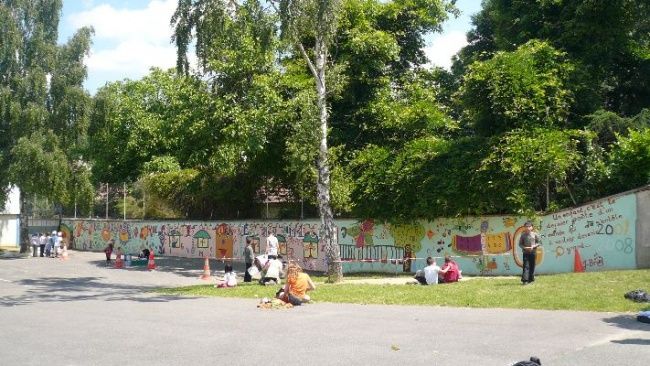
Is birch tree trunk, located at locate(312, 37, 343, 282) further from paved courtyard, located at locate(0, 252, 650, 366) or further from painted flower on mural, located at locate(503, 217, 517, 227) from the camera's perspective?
painted flower on mural, located at locate(503, 217, 517, 227)

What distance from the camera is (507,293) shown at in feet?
49.8

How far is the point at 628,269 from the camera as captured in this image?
59.4 ft

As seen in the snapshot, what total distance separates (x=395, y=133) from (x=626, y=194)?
36.1 feet

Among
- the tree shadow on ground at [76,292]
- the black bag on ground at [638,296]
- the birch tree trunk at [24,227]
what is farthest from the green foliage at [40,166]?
the black bag on ground at [638,296]

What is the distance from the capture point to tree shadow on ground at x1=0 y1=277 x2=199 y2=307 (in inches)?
707

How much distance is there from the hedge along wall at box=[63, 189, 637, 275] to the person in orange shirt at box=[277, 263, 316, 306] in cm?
848

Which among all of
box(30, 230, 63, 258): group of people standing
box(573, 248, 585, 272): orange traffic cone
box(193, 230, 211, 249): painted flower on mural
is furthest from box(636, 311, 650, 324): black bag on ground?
box(30, 230, 63, 258): group of people standing

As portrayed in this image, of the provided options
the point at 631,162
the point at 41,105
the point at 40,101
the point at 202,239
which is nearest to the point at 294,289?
the point at 631,162

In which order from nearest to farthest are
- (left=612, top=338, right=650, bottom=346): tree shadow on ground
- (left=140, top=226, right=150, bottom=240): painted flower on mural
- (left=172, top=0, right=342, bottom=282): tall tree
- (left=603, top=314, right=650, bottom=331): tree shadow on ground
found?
(left=612, top=338, right=650, bottom=346): tree shadow on ground, (left=603, top=314, right=650, bottom=331): tree shadow on ground, (left=172, top=0, right=342, bottom=282): tall tree, (left=140, top=226, right=150, bottom=240): painted flower on mural

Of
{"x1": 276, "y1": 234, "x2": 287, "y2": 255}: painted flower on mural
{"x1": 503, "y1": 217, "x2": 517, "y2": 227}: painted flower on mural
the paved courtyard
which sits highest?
{"x1": 503, "y1": 217, "x2": 517, "y2": 227}: painted flower on mural

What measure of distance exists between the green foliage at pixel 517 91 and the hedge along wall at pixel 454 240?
3.27 metres

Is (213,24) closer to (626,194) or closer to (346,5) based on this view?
(346,5)

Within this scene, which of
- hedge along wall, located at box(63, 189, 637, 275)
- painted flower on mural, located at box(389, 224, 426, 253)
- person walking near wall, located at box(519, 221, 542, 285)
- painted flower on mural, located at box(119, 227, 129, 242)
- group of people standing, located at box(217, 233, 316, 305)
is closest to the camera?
group of people standing, located at box(217, 233, 316, 305)

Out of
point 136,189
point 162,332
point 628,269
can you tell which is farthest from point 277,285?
point 136,189
